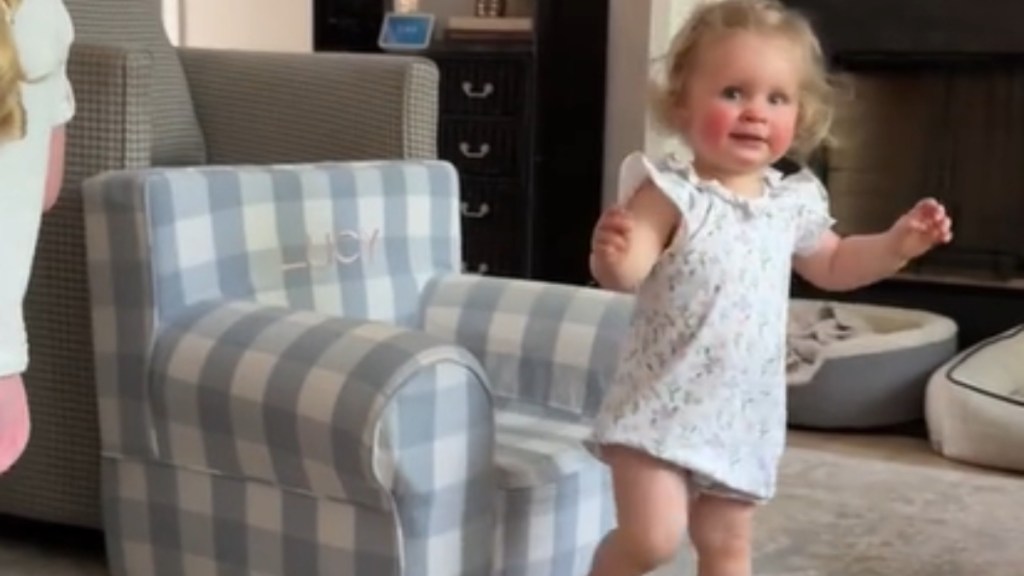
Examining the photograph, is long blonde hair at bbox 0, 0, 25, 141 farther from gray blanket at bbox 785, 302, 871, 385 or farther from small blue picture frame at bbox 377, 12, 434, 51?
small blue picture frame at bbox 377, 12, 434, 51

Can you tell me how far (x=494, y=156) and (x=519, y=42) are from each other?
29cm

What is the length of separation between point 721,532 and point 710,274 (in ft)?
1.00

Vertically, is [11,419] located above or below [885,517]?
above

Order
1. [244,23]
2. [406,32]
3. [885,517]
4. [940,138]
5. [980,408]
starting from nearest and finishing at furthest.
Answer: [885,517]
[980,408]
[940,138]
[406,32]
[244,23]

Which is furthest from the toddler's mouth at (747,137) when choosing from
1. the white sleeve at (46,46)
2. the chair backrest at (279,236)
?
the white sleeve at (46,46)

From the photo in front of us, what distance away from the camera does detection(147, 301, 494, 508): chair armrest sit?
5.23ft

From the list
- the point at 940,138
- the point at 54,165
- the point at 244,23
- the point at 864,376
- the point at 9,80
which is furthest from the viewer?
the point at 244,23

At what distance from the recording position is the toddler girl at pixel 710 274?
1596 mm

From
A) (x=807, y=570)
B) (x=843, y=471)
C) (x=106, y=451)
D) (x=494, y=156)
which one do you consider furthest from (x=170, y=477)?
(x=494, y=156)

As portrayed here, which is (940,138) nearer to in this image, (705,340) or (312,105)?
(312,105)

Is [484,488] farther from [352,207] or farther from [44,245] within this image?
[44,245]

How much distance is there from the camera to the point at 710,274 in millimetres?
1597

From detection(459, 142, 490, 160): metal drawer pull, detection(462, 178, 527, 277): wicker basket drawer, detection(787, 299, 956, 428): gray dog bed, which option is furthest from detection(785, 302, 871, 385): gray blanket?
detection(459, 142, 490, 160): metal drawer pull

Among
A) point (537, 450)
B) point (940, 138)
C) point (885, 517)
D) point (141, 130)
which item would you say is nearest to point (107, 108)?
point (141, 130)
